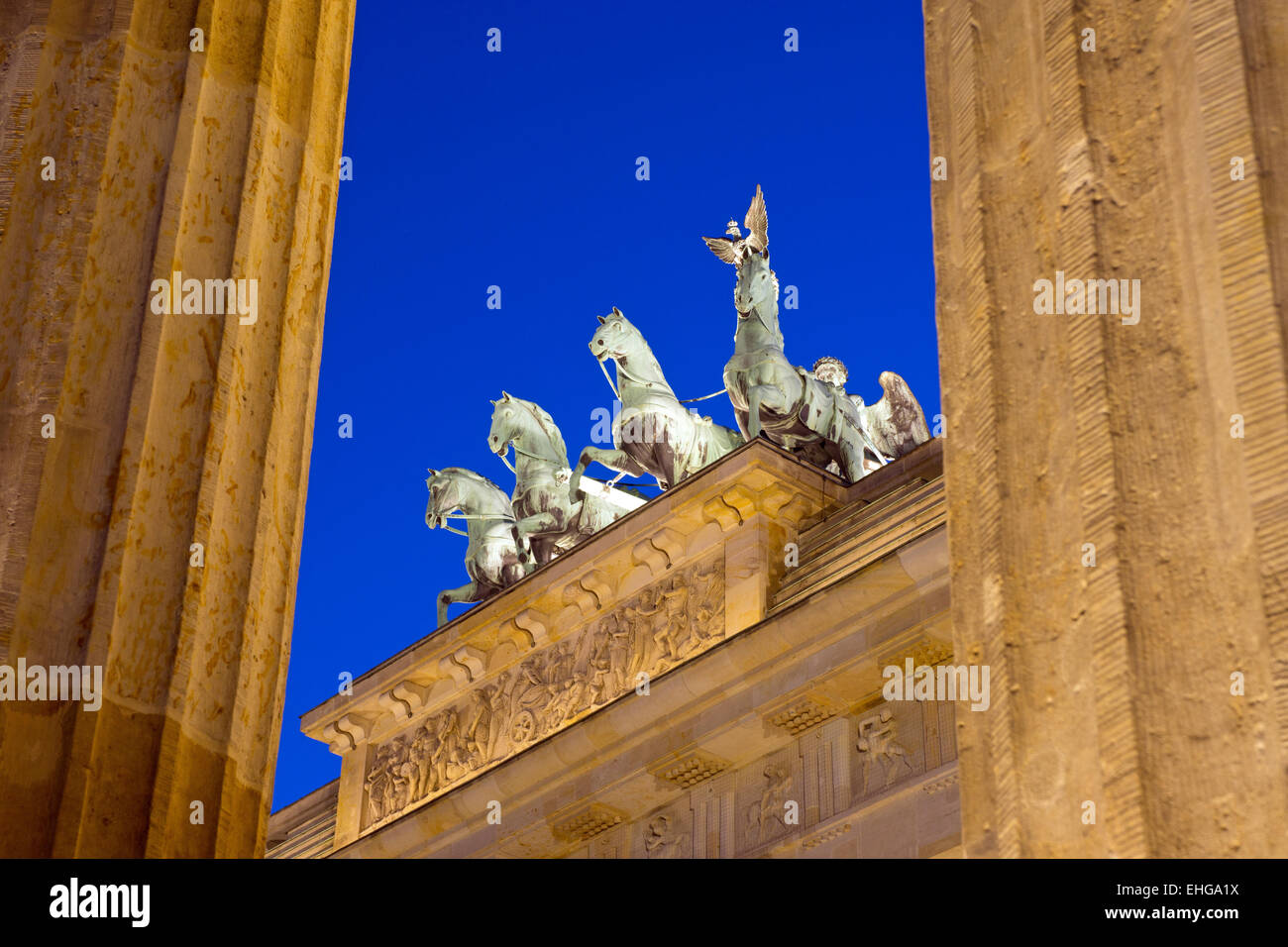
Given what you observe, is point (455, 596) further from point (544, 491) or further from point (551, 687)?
point (551, 687)

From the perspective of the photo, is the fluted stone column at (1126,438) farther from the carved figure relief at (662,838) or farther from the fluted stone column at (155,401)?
the carved figure relief at (662,838)

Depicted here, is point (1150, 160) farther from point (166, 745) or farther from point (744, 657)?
point (744, 657)

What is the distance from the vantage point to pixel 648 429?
17578 mm

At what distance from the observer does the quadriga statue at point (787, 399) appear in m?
16.9

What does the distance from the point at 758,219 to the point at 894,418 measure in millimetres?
2143

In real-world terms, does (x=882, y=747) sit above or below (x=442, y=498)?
below

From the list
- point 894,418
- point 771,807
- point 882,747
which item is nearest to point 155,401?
point 882,747

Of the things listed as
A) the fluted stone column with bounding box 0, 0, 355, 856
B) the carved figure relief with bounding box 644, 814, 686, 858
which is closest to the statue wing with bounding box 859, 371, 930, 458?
A: the carved figure relief with bounding box 644, 814, 686, 858

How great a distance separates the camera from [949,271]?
4.27m

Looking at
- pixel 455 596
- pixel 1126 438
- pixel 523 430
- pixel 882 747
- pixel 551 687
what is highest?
pixel 523 430

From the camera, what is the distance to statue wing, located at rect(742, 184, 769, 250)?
18.2 m

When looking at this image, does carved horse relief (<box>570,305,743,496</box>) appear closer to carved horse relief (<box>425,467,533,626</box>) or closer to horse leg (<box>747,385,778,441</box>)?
horse leg (<box>747,385,778,441</box>)

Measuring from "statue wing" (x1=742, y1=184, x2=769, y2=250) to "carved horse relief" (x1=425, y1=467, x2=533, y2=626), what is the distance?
11.3 ft

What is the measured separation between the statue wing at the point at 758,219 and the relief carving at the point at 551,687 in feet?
13.7
